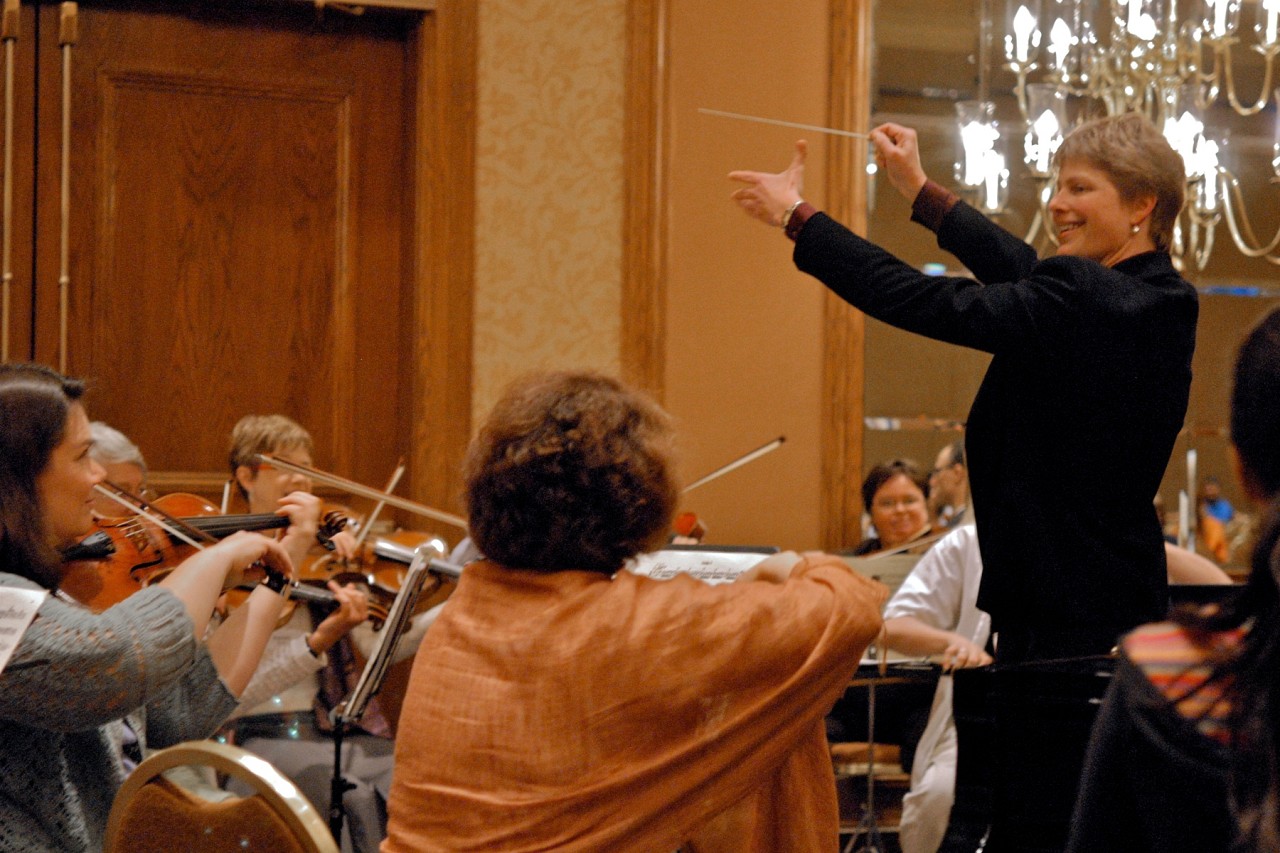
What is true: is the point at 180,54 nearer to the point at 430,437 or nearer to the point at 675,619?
the point at 430,437

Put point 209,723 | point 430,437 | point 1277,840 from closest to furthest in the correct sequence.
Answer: point 1277,840 → point 209,723 → point 430,437

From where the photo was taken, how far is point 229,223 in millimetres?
3768

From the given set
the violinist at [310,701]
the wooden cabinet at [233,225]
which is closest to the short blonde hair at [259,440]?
the violinist at [310,701]

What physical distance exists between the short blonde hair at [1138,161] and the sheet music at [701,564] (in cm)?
75

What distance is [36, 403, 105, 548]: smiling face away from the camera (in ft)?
5.48

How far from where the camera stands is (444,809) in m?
1.31

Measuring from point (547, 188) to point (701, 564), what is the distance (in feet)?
6.54

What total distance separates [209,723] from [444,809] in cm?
70

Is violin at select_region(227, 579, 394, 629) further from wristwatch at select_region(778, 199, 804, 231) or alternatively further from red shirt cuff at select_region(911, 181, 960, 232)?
red shirt cuff at select_region(911, 181, 960, 232)

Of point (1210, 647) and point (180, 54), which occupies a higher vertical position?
point (180, 54)

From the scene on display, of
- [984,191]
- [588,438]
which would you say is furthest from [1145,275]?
[984,191]

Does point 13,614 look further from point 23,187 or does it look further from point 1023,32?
point 1023,32

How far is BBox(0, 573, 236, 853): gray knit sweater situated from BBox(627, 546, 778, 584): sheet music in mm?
712

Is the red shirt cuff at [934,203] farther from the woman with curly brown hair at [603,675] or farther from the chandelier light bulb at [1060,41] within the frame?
the chandelier light bulb at [1060,41]
